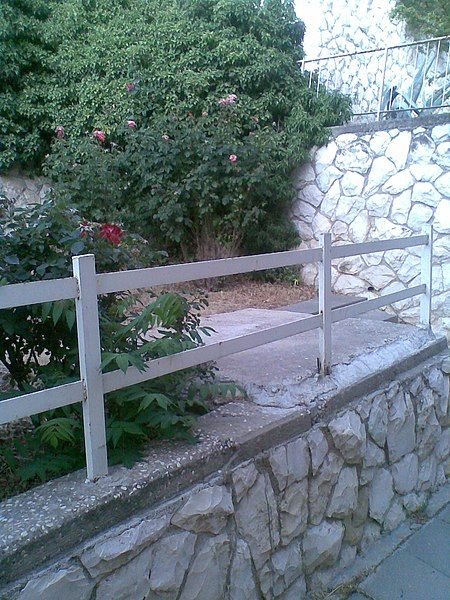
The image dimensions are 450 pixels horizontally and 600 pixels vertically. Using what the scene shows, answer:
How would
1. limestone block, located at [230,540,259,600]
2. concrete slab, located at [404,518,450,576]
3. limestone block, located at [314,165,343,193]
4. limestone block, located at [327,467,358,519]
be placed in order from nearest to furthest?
limestone block, located at [230,540,259,600]
limestone block, located at [327,467,358,519]
concrete slab, located at [404,518,450,576]
limestone block, located at [314,165,343,193]

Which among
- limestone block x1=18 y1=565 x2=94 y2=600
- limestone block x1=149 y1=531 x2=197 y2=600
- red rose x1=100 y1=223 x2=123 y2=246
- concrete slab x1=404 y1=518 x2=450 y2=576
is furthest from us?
concrete slab x1=404 y1=518 x2=450 y2=576

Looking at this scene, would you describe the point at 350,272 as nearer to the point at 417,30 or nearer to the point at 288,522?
the point at 417,30

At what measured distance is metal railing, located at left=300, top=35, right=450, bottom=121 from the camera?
7.05 meters

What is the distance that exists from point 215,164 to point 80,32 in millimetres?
3077

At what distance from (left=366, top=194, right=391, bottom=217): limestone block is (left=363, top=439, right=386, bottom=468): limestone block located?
3.80 m

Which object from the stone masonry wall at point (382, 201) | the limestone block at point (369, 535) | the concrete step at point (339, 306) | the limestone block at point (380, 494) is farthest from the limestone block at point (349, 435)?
the stone masonry wall at point (382, 201)

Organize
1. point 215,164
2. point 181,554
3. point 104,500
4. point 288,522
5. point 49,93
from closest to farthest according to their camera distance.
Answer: point 104,500 < point 181,554 < point 288,522 < point 215,164 < point 49,93

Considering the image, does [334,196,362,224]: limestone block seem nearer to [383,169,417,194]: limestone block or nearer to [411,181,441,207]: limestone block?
[383,169,417,194]: limestone block

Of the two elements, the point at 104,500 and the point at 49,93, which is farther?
the point at 49,93

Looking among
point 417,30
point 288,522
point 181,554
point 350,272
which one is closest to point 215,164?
point 350,272

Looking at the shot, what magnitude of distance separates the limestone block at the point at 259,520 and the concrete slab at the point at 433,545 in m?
1.05

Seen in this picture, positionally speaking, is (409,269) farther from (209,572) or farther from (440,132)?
(209,572)

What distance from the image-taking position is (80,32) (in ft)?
25.3

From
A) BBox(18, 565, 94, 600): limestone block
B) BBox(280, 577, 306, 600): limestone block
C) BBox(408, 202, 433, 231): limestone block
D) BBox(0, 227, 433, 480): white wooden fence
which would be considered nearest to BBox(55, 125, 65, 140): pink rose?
BBox(408, 202, 433, 231): limestone block
